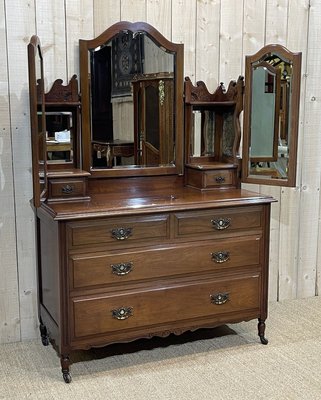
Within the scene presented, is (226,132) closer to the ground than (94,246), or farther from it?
farther from it

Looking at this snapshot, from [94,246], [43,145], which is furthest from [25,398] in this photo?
[43,145]

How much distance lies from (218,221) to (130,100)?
2.69ft

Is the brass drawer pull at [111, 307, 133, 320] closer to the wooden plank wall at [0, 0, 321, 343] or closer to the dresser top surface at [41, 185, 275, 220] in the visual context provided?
the dresser top surface at [41, 185, 275, 220]

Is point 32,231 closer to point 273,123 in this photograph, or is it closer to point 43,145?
point 43,145

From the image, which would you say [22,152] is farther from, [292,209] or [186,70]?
[292,209]

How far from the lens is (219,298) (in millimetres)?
2963

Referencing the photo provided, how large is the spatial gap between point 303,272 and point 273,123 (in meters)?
1.22

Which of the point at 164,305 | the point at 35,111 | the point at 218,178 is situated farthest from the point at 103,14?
the point at 164,305

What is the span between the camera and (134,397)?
2.58 meters

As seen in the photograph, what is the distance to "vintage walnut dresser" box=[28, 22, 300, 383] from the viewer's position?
8.80ft

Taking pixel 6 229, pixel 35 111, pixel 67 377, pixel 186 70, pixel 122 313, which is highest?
pixel 186 70

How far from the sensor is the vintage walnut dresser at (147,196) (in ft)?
8.80

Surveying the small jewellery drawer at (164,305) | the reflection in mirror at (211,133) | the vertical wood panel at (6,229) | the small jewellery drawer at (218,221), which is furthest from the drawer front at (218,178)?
the vertical wood panel at (6,229)

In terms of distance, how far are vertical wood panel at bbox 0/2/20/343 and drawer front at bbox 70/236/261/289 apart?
623 mm
